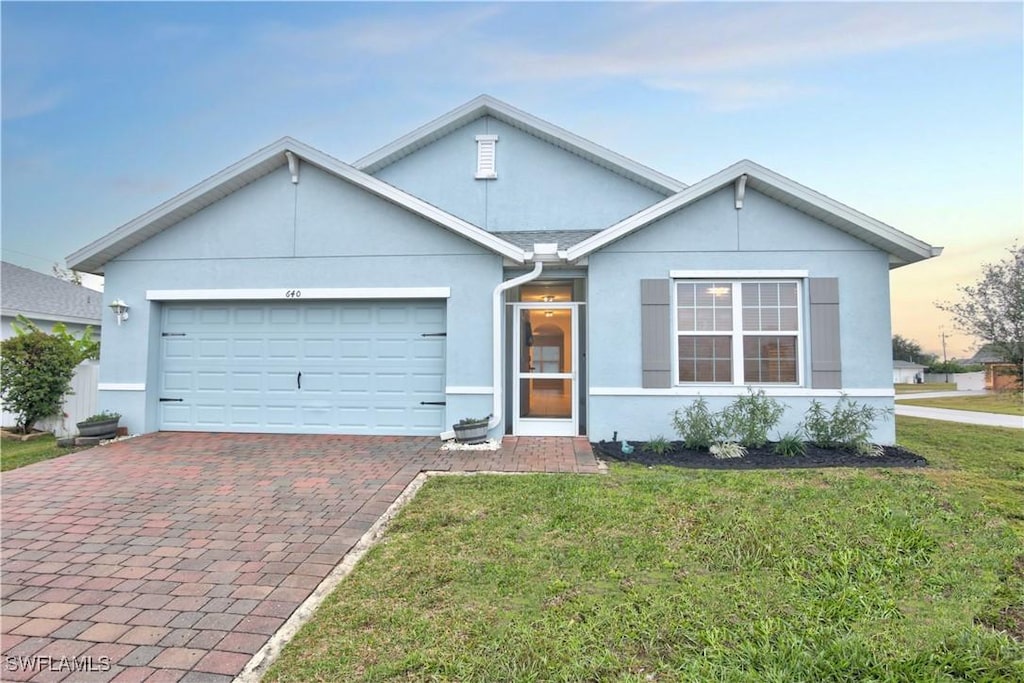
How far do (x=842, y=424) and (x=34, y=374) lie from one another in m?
14.4

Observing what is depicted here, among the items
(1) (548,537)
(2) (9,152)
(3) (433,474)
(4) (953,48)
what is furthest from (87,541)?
(2) (9,152)

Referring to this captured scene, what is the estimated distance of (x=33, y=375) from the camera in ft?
30.8

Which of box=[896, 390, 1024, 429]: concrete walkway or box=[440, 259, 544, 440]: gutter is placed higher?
box=[440, 259, 544, 440]: gutter

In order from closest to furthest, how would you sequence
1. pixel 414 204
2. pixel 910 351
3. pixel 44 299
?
1. pixel 414 204
2. pixel 44 299
3. pixel 910 351

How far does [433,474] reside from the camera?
611 cm

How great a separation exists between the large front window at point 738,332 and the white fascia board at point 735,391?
0.46 feet

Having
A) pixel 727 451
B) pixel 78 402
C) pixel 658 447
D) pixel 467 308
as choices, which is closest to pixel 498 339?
pixel 467 308

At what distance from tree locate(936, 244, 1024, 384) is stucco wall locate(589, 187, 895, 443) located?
184 inches

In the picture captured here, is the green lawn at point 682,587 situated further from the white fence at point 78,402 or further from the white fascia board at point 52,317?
the white fascia board at point 52,317

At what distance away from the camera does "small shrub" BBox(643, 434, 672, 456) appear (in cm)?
727

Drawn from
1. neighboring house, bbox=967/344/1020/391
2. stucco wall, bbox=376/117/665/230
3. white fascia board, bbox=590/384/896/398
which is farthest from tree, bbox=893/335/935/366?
stucco wall, bbox=376/117/665/230

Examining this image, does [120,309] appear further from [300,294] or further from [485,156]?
[485,156]

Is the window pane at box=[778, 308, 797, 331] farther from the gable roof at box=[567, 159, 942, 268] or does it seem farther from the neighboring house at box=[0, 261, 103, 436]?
the neighboring house at box=[0, 261, 103, 436]

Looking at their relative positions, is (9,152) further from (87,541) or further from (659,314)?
(659,314)
